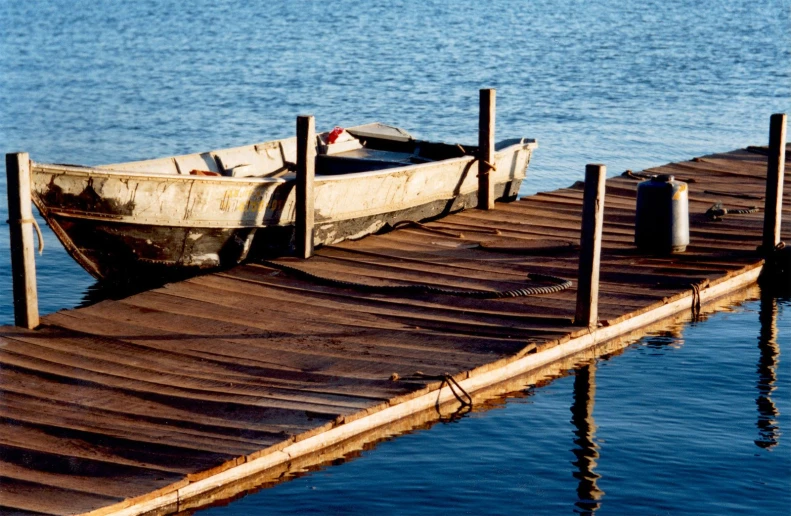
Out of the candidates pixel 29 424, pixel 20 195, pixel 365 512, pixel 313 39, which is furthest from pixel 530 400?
pixel 313 39

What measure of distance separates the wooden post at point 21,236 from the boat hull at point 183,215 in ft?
4.37

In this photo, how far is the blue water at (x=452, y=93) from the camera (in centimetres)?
929

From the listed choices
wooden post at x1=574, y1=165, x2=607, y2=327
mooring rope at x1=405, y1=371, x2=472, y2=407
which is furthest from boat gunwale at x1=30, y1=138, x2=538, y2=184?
mooring rope at x1=405, y1=371, x2=472, y2=407

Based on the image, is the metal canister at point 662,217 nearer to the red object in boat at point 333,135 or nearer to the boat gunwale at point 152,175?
the boat gunwale at point 152,175

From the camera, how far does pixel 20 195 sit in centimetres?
991

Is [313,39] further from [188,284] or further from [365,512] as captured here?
[365,512]

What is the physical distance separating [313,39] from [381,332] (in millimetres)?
38463

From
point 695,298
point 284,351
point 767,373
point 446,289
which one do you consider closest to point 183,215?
point 446,289

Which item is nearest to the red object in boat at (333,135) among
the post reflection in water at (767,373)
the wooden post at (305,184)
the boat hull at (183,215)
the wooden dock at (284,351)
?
the boat hull at (183,215)

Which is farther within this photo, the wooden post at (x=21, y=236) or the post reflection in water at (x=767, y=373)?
the wooden post at (x=21, y=236)

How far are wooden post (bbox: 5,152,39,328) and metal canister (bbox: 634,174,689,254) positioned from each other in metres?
6.79

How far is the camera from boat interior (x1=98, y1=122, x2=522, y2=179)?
13.9 m

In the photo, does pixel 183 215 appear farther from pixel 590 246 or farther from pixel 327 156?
pixel 590 246

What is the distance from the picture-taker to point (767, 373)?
35.6ft
